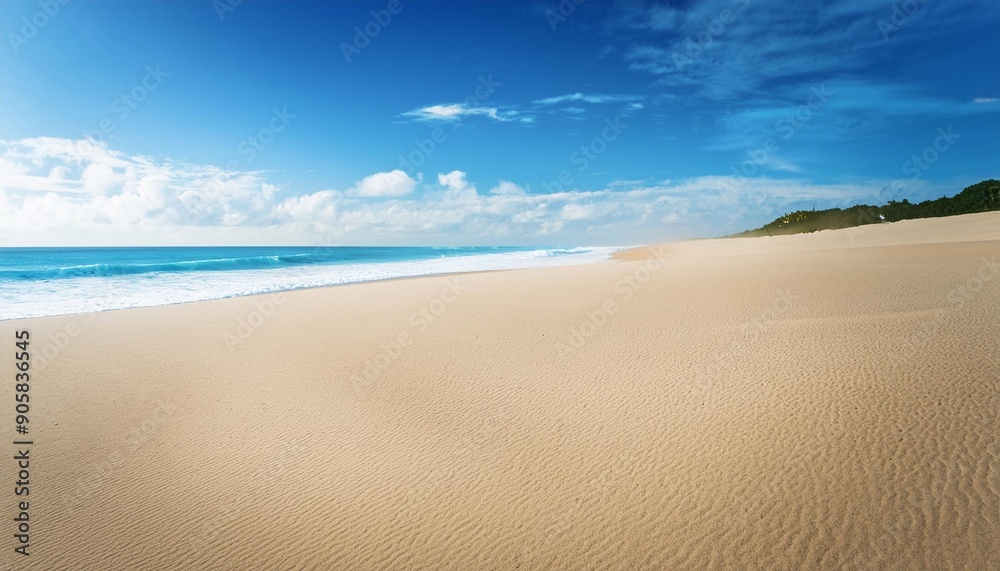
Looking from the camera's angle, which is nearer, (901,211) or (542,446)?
(542,446)

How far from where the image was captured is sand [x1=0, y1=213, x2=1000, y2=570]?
468 centimetres

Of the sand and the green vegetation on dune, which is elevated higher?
the green vegetation on dune

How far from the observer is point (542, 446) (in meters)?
6.54

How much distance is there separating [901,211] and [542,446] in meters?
77.7

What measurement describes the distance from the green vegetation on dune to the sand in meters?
60.8

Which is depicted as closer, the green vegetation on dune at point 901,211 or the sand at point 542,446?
the sand at point 542,446

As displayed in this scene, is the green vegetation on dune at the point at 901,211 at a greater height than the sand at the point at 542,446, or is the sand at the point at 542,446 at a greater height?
the green vegetation on dune at the point at 901,211

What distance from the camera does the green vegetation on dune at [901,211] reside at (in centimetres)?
5388

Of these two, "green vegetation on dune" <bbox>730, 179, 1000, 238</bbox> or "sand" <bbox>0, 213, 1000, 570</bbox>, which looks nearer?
"sand" <bbox>0, 213, 1000, 570</bbox>

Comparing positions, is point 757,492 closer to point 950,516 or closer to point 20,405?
point 950,516

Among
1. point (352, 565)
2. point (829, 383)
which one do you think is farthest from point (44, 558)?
point (829, 383)

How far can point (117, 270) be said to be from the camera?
38.1 meters

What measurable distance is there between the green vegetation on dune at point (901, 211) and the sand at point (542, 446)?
60796 mm

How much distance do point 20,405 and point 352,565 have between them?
28.7 feet
